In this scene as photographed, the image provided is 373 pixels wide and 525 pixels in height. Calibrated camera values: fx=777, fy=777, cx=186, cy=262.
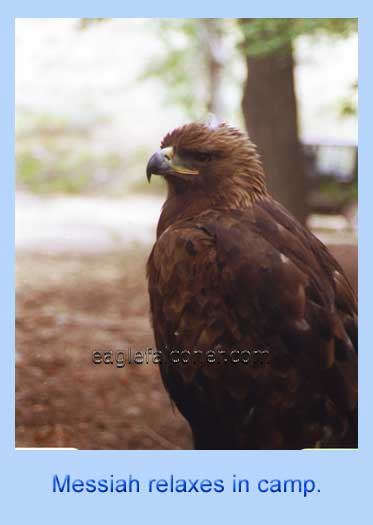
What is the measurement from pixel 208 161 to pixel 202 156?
41 millimetres

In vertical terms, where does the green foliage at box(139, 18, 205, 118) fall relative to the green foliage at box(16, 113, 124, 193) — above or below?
above

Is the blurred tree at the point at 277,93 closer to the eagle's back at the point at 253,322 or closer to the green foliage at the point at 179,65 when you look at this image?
the green foliage at the point at 179,65

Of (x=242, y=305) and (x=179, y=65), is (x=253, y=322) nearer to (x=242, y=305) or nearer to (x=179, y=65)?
(x=242, y=305)

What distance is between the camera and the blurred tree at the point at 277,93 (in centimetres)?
407

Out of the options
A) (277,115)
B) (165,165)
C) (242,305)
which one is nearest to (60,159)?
(165,165)

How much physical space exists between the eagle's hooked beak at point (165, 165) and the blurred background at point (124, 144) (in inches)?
19.6

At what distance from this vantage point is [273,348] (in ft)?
11.1

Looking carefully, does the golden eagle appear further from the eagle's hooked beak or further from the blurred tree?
the blurred tree

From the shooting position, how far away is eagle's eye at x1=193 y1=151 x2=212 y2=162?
11.3 ft

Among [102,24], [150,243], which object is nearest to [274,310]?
[150,243]

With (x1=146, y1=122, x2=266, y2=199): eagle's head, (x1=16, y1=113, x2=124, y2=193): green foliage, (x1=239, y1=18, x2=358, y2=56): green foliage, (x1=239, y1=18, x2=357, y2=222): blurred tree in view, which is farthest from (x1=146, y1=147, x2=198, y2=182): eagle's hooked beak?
(x1=239, y1=18, x2=358, y2=56): green foliage

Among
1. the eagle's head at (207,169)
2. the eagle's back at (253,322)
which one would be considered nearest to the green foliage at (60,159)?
the eagle's head at (207,169)

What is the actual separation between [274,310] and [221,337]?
0.26 m
